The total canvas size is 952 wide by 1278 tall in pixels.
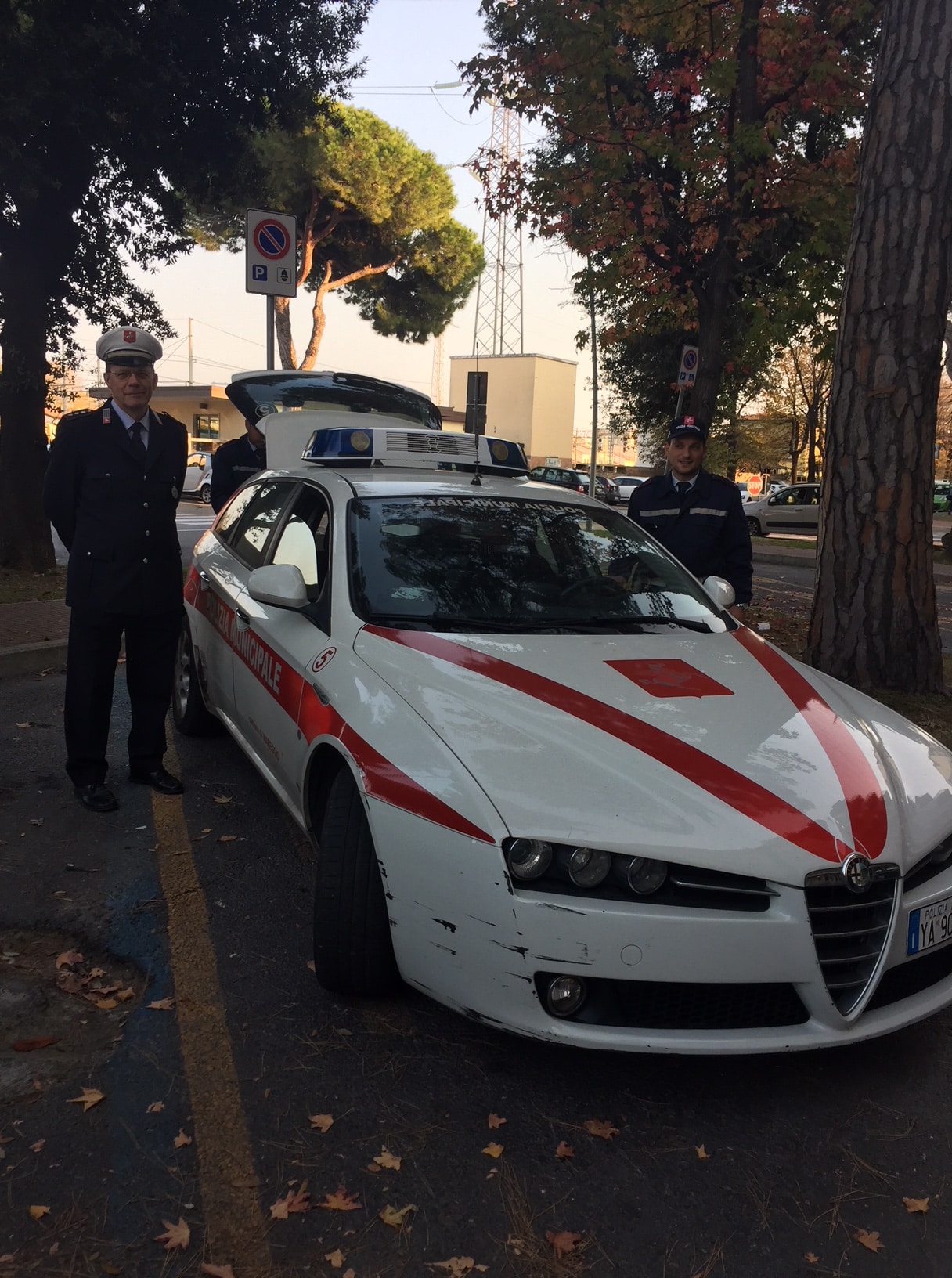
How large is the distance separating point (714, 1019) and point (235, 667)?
2.63 meters

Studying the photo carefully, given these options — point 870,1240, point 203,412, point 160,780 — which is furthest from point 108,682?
point 203,412

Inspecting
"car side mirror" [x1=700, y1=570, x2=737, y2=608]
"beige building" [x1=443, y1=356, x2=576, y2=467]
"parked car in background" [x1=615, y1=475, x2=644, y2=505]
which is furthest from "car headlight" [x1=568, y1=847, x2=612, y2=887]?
"beige building" [x1=443, y1=356, x2=576, y2=467]

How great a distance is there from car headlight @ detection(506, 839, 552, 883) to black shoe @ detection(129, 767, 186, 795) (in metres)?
2.79

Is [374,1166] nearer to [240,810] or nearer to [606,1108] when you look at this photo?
[606,1108]

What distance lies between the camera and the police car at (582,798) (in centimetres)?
242

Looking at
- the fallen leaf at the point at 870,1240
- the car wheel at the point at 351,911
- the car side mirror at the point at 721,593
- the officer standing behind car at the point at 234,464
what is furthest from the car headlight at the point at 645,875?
the officer standing behind car at the point at 234,464

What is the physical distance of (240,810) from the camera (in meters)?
4.61

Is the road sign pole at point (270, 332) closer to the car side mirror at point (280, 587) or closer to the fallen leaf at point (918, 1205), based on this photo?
the car side mirror at point (280, 587)

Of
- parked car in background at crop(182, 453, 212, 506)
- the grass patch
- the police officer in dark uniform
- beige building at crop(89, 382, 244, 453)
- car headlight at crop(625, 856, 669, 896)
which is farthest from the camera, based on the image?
beige building at crop(89, 382, 244, 453)

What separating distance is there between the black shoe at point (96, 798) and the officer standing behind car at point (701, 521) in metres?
2.93

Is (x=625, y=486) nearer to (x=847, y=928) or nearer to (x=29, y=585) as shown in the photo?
(x=29, y=585)

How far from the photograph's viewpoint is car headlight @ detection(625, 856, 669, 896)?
7.93 ft

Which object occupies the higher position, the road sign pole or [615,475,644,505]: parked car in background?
the road sign pole

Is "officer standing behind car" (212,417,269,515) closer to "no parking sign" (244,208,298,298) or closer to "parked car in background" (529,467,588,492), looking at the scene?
"no parking sign" (244,208,298,298)
